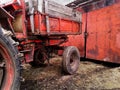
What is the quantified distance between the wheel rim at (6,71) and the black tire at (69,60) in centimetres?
209

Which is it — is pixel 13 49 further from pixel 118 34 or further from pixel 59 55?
pixel 59 55

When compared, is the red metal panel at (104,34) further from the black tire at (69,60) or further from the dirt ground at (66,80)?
the black tire at (69,60)

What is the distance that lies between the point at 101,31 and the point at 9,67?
13.8ft

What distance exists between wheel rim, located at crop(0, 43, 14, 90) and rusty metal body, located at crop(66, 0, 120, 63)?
151 inches

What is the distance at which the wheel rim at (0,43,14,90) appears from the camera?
88.1 inches

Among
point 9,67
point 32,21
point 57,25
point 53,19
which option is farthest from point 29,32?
point 9,67

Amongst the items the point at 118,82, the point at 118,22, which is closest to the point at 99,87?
the point at 118,82

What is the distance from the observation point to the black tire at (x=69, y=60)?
424cm

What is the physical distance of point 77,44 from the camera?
22.3ft

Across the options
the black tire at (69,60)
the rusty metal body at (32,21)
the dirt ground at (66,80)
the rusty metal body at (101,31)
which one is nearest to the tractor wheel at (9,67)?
the rusty metal body at (32,21)

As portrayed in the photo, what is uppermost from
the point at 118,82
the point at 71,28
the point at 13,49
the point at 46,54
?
the point at 71,28

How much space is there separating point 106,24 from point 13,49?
4046mm

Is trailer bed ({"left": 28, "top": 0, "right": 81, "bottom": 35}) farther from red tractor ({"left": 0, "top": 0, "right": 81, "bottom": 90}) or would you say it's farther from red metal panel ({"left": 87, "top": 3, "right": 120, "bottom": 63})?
red metal panel ({"left": 87, "top": 3, "right": 120, "bottom": 63})

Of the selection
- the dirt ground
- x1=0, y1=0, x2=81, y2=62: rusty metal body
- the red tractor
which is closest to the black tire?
the red tractor
